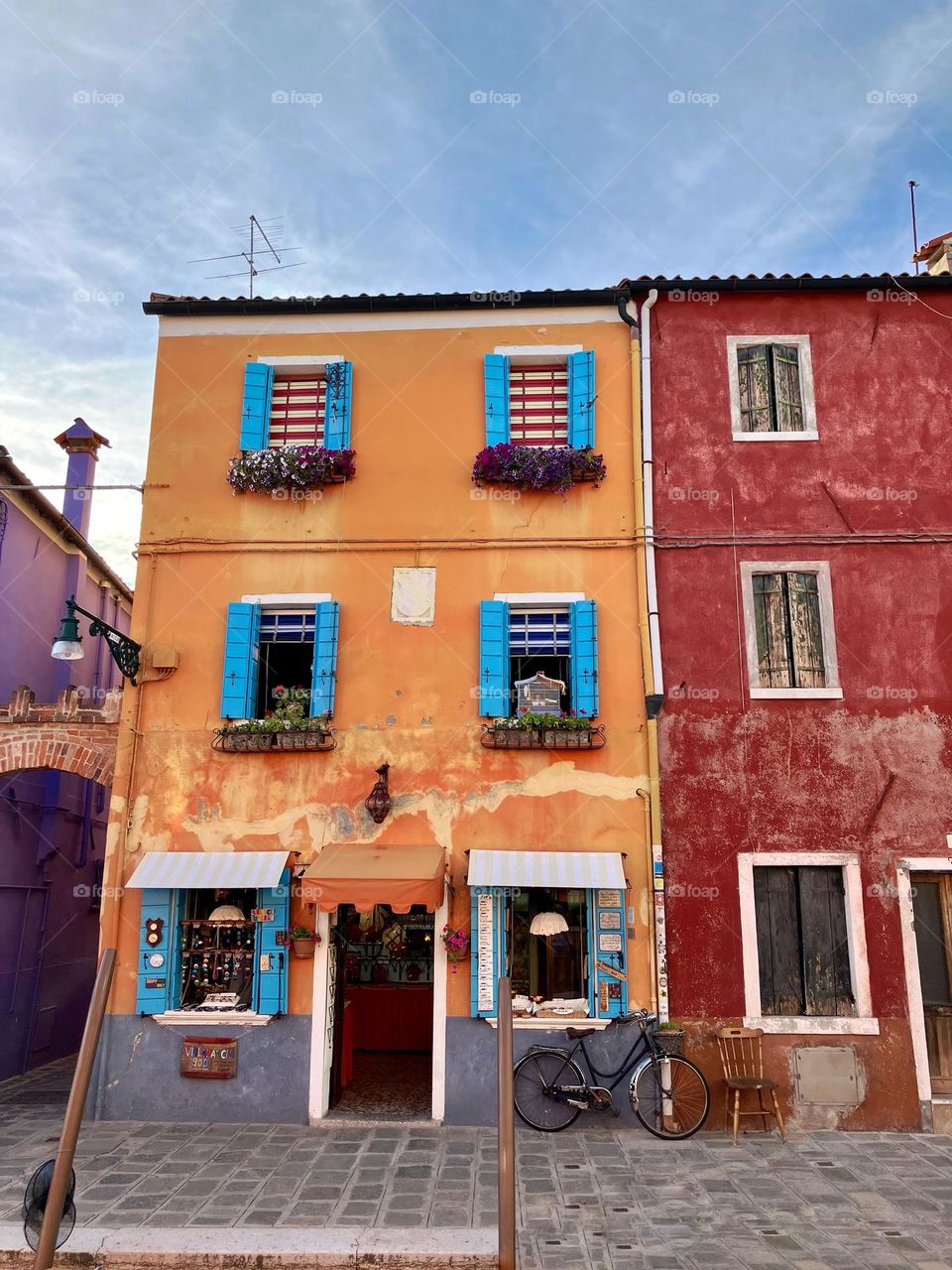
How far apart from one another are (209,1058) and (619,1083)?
4514 millimetres

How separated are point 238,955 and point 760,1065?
235 inches

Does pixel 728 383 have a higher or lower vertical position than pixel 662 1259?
higher

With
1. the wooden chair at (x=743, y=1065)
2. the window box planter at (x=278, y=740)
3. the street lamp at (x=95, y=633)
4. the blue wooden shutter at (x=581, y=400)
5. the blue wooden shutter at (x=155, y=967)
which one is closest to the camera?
the wooden chair at (x=743, y=1065)

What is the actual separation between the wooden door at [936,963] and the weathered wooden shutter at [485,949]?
4.69 meters

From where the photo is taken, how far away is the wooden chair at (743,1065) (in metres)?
9.41

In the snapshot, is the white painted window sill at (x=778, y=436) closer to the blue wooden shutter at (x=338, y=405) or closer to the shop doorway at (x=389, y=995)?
the blue wooden shutter at (x=338, y=405)

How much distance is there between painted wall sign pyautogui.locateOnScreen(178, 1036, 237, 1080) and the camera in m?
9.94

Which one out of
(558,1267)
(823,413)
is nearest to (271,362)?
(823,413)

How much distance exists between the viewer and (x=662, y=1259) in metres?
6.51

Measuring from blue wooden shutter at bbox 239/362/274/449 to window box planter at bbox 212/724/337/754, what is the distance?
3732 mm

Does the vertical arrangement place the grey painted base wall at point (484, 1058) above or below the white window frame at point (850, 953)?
below

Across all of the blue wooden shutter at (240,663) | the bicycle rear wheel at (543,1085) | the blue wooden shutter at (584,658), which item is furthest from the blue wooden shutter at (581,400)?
the bicycle rear wheel at (543,1085)

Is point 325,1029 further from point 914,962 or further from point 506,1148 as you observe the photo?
point 914,962

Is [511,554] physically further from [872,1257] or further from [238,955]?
[872,1257]
